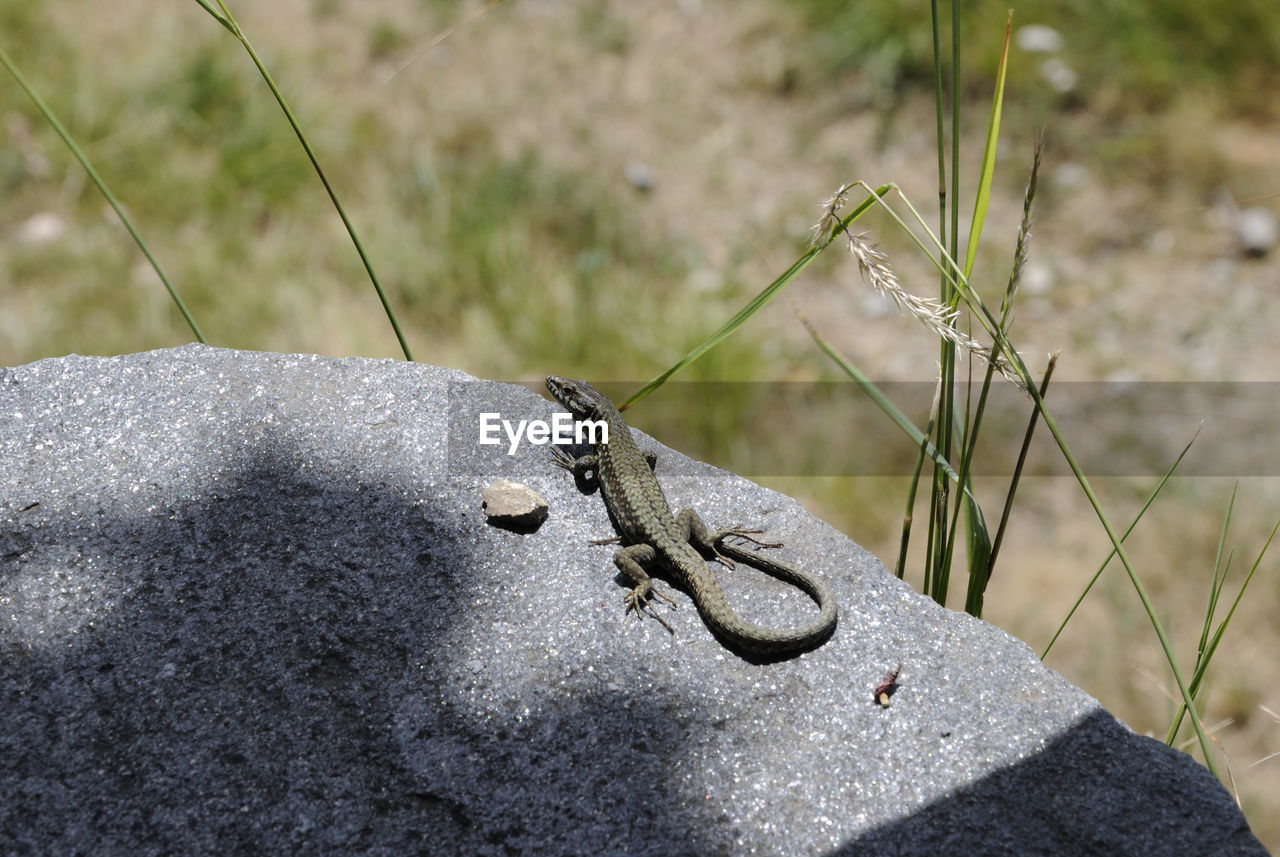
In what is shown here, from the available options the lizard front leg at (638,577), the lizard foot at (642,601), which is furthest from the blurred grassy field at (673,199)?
the lizard foot at (642,601)

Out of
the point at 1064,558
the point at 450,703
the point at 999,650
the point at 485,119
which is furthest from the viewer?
the point at 485,119

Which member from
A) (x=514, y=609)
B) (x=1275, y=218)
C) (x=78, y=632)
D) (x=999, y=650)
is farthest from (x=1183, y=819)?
(x=1275, y=218)

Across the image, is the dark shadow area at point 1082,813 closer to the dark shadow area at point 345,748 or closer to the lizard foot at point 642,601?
the dark shadow area at point 345,748

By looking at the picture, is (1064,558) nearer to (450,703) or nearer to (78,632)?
(450,703)

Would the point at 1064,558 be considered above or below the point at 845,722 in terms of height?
below

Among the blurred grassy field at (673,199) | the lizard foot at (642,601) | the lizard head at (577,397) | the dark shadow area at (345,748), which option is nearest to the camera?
the dark shadow area at (345,748)

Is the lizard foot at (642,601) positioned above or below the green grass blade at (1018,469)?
below

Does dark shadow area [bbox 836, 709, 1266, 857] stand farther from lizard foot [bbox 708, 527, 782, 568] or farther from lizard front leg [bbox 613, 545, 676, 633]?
lizard foot [bbox 708, 527, 782, 568]
